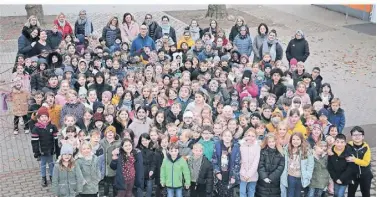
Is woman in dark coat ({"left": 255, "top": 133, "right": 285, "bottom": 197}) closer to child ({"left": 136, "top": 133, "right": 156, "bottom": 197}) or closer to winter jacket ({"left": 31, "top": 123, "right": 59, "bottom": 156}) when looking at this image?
child ({"left": 136, "top": 133, "right": 156, "bottom": 197})

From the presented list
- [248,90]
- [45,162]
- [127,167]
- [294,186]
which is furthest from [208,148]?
[248,90]

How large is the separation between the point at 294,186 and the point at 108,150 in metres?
2.60

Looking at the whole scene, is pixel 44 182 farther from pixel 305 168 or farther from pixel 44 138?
pixel 305 168

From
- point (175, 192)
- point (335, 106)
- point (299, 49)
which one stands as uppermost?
point (299, 49)

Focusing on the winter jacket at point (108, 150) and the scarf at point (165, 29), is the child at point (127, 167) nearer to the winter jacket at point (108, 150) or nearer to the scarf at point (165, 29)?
the winter jacket at point (108, 150)

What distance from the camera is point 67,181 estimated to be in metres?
7.37

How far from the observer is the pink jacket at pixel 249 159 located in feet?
24.8

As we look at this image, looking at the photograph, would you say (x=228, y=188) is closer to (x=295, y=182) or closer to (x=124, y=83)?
(x=295, y=182)

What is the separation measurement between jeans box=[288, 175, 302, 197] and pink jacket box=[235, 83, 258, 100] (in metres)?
2.74

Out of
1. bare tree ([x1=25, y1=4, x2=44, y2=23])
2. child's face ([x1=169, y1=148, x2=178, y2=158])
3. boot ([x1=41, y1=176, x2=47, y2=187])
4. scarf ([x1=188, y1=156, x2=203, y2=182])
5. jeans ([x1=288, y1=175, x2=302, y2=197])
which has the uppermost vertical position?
bare tree ([x1=25, y1=4, x2=44, y2=23])

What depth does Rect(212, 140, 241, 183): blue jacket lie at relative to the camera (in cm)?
759

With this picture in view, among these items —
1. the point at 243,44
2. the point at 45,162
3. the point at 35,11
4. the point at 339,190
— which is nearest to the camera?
the point at 339,190

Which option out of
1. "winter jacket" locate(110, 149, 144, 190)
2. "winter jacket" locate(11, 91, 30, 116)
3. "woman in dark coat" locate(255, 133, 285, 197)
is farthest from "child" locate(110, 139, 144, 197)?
"winter jacket" locate(11, 91, 30, 116)

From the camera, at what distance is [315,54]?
16.6m
